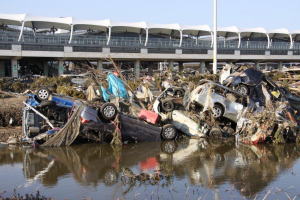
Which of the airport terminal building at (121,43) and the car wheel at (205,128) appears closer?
the car wheel at (205,128)

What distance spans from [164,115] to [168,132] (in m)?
0.84

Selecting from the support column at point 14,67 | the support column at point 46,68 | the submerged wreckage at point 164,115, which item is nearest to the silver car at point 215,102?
the submerged wreckage at point 164,115

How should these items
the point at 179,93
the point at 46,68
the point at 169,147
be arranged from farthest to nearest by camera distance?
the point at 46,68, the point at 179,93, the point at 169,147

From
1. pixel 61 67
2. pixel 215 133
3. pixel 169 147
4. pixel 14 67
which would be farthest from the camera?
pixel 61 67

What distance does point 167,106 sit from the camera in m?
14.4

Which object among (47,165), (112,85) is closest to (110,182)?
(47,165)

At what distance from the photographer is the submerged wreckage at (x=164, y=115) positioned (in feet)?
41.0

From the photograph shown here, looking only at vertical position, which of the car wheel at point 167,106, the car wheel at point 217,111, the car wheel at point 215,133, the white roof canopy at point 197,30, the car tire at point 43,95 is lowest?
the car wheel at point 215,133

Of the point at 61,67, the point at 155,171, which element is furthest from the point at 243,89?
the point at 61,67

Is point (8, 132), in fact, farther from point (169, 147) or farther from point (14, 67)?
point (14, 67)

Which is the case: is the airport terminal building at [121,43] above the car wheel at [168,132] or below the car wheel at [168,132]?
above

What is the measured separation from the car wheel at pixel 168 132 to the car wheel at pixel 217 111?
1.75 m

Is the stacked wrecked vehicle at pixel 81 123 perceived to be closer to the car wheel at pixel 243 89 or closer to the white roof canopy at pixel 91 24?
the car wheel at pixel 243 89

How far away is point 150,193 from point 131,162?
2886mm
